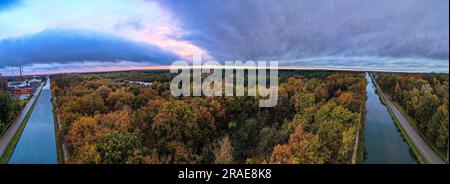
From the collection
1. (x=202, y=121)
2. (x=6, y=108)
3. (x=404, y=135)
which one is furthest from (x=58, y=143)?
(x=404, y=135)

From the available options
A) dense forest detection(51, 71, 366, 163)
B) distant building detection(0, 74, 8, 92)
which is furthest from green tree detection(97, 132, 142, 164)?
distant building detection(0, 74, 8, 92)

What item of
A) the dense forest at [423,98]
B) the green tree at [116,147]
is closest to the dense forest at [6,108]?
the green tree at [116,147]

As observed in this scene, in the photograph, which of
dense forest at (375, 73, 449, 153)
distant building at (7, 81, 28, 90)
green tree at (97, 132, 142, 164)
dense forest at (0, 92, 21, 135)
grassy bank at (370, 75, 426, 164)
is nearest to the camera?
grassy bank at (370, 75, 426, 164)

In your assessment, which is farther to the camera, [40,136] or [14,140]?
[40,136]

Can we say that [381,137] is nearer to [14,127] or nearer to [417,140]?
[417,140]

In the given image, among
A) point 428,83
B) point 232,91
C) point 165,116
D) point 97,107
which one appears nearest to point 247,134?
point 232,91

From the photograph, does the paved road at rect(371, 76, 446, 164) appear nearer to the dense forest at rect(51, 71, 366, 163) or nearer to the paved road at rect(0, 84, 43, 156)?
the dense forest at rect(51, 71, 366, 163)
